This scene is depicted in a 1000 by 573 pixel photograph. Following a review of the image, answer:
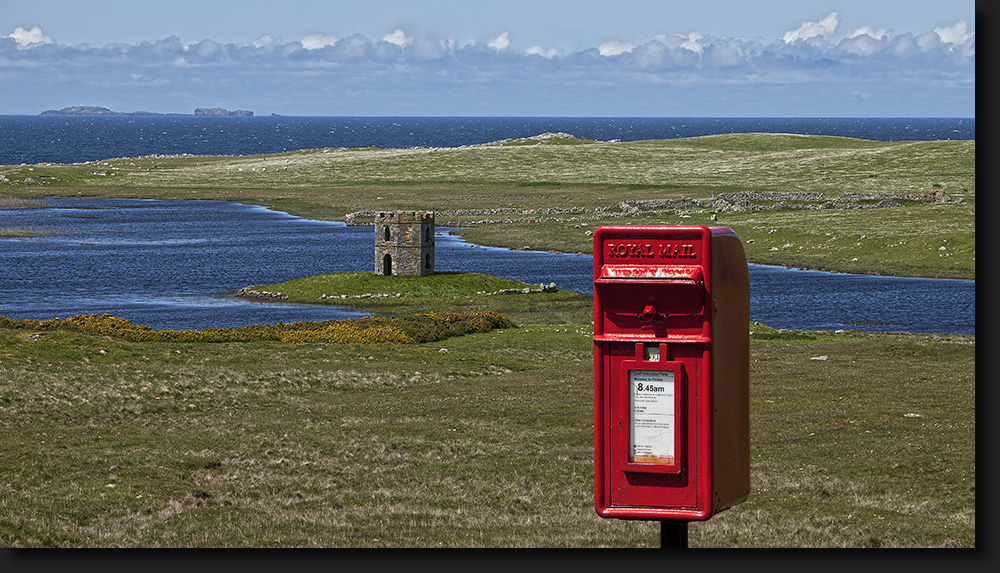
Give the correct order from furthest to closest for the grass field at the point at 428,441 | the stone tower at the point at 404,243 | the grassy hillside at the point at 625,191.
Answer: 1. the grassy hillside at the point at 625,191
2. the stone tower at the point at 404,243
3. the grass field at the point at 428,441

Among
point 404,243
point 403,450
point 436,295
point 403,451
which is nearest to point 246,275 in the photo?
point 404,243

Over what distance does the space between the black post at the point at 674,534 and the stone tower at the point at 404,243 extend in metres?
62.5

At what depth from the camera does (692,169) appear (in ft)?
580

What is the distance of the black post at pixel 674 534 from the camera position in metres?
9.76

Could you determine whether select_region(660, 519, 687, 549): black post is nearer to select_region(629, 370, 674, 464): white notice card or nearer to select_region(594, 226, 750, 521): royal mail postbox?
select_region(594, 226, 750, 521): royal mail postbox

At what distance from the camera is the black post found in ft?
32.0

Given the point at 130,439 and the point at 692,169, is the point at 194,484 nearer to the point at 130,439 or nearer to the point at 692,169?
the point at 130,439

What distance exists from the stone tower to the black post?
62.5 metres

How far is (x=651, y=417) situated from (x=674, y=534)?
1059 millimetres

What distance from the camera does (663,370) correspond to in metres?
9.38

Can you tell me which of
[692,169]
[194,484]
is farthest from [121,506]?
[692,169]

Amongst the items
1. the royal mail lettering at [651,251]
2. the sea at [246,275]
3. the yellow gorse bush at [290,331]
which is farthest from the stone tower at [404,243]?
the royal mail lettering at [651,251]

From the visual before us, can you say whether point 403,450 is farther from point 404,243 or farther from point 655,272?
point 404,243

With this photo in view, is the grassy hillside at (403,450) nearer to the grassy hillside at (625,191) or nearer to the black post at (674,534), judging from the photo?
the black post at (674,534)
